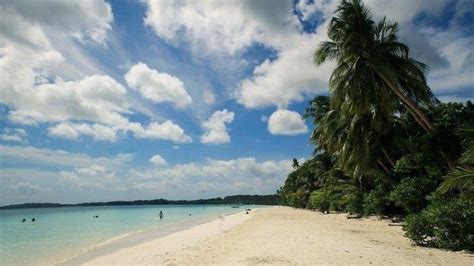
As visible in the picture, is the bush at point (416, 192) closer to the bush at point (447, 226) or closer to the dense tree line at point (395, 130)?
the dense tree line at point (395, 130)

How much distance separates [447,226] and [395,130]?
12.2m

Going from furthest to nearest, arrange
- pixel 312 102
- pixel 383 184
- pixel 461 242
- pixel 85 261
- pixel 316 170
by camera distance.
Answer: pixel 316 170 < pixel 312 102 < pixel 383 184 < pixel 85 261 < pixel 461 242

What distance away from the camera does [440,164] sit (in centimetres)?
1505

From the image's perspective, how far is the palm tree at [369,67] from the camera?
16406 millimetres

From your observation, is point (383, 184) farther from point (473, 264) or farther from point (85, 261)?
point (85, 261)

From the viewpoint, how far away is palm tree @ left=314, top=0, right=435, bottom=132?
1641cm

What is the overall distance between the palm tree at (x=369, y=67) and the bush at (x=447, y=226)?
22.5 ft

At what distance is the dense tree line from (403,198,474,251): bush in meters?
0.02

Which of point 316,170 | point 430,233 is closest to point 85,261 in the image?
point 430,233

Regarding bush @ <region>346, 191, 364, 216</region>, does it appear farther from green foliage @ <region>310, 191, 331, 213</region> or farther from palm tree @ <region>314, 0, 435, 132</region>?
green foliage @ <region>310, 191, 331, 213</region>

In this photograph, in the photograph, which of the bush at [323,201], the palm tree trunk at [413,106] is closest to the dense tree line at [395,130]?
the palm tree trunk at [413,106]

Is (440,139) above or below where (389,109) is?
below

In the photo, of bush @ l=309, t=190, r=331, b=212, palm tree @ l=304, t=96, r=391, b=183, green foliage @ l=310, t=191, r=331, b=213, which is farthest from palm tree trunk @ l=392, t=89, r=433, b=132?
green foliage @ l=310, t=191, r=331, b=213

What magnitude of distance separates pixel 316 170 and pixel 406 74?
3014 centimetres
